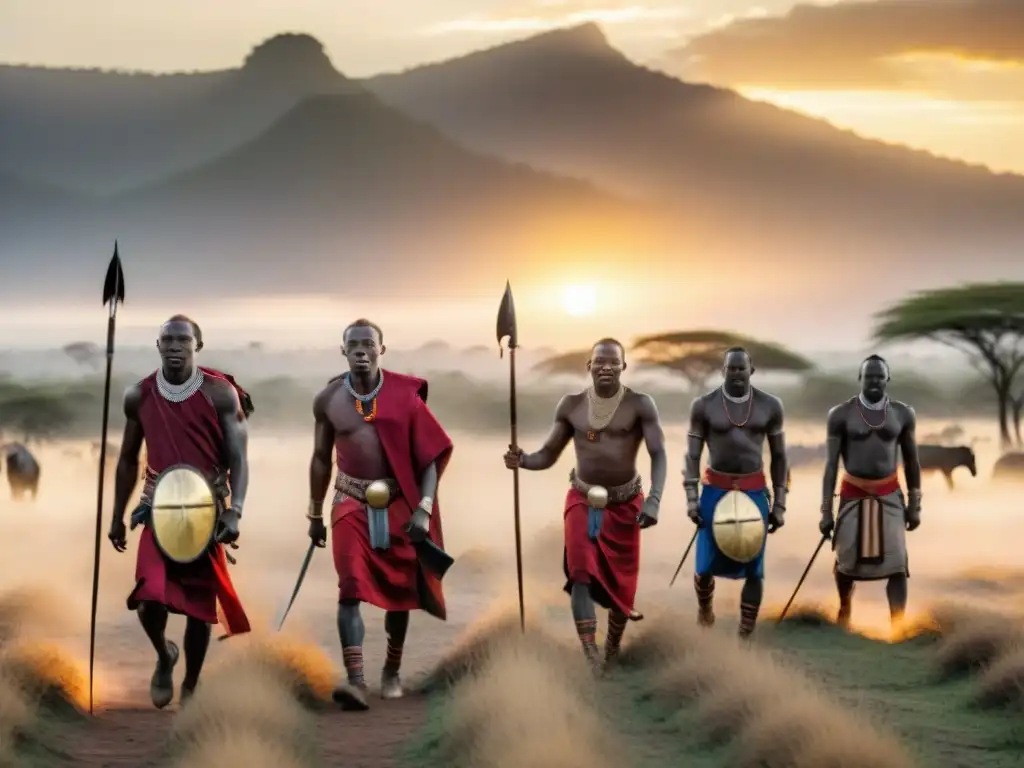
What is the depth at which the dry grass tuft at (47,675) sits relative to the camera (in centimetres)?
998

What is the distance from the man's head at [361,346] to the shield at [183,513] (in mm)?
1066

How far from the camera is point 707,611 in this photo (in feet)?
38.0

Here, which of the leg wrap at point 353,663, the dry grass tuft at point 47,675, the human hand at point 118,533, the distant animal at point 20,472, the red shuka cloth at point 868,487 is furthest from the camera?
the distant animal at point 20,472

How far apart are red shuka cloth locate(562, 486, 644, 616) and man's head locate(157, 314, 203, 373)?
2.51 meters

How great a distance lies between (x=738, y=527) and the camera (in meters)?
11.1

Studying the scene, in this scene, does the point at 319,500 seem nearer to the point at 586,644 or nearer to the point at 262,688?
the point at 262,688

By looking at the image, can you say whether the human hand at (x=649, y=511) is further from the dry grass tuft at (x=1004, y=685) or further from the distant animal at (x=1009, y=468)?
the distant animal at (x=1009, y=468)

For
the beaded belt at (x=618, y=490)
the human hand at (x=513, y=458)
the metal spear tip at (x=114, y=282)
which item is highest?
the metal spear tip at (x=114, y=282)

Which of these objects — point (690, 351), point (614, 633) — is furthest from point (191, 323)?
point (690, 351)

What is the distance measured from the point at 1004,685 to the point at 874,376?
7.81 ft

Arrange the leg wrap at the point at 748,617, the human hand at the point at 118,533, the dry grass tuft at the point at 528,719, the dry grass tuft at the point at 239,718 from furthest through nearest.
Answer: the leg wrap at the point at 748,617 < the human hand at the point at 118,533 < the dry grass tuft at the point at 239,718 < the dry grass tuft at the point at 528,719

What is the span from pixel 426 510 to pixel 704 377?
26.4 meters

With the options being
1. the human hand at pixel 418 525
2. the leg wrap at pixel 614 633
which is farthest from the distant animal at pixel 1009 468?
the human hand at pixel 418 525

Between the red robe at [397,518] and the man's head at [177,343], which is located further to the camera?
the red robe at [397,518]
